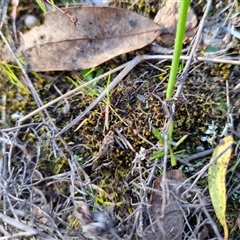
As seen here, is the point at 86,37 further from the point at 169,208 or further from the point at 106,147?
the point at 169,208

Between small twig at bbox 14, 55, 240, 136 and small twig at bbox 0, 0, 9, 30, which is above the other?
small twig at bbox 0, 0, 9, 30

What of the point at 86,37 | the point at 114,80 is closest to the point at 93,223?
the point at 114,80

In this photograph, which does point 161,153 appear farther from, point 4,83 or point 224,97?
point 4,83

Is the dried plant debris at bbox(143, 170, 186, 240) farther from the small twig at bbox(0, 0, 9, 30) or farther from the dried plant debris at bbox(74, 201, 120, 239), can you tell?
the small twig at bbox(0, 0, 9, 30)

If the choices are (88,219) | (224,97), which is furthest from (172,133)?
(88,219)

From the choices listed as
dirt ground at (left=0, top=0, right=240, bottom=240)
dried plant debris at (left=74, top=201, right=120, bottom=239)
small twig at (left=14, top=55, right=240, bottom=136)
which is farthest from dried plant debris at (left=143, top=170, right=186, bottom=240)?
small twig at (left=14, top=55, right=240, bottom=136)

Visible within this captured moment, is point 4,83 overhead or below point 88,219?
overhead
